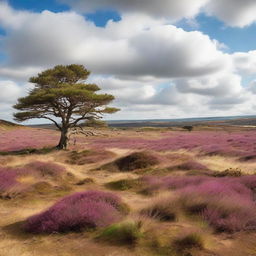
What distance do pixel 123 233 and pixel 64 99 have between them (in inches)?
958

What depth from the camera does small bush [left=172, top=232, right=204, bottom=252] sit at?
6.52m

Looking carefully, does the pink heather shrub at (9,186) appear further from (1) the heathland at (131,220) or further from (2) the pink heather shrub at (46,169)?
(2) the pink heather shrub at (46,169)

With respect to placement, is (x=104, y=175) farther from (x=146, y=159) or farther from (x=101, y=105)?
(x=101, y=105)

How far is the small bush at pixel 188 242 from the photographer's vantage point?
6520 mm

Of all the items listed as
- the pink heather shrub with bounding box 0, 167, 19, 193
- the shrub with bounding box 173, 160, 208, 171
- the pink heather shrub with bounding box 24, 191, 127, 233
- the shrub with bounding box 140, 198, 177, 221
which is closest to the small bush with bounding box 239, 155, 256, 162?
the shrub with bounding box 173, 160, 208, 171

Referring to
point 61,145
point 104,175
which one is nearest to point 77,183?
point 104,175

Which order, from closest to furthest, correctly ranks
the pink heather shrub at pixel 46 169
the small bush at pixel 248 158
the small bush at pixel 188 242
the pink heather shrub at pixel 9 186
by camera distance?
the small bush at pixel 188 242 < the pink heather shrub at pixel 9 186 < the pink heather shrub at pixel 46 169 < the small bush at pixel 248 158

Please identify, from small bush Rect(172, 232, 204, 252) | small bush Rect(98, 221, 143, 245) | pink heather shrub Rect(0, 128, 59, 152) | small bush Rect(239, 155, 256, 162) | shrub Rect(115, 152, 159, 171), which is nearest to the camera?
small bush Rect(172, 232, 204, 252)

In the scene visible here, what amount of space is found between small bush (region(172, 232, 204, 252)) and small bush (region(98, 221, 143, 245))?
3.32 feet

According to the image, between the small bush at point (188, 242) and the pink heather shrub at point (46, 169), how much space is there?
36.7ft

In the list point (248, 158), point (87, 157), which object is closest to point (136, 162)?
point (87, 157)

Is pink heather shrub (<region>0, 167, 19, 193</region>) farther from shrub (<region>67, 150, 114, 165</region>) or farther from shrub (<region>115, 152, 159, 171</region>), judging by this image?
shrub (<region>67, 150, 114, 165</region>)

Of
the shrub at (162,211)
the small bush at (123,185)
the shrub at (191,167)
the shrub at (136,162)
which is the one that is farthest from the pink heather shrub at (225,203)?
the shrub at (136,162)

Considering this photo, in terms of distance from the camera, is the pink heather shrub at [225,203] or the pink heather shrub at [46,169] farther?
the pink heather shrub at [46,169]
